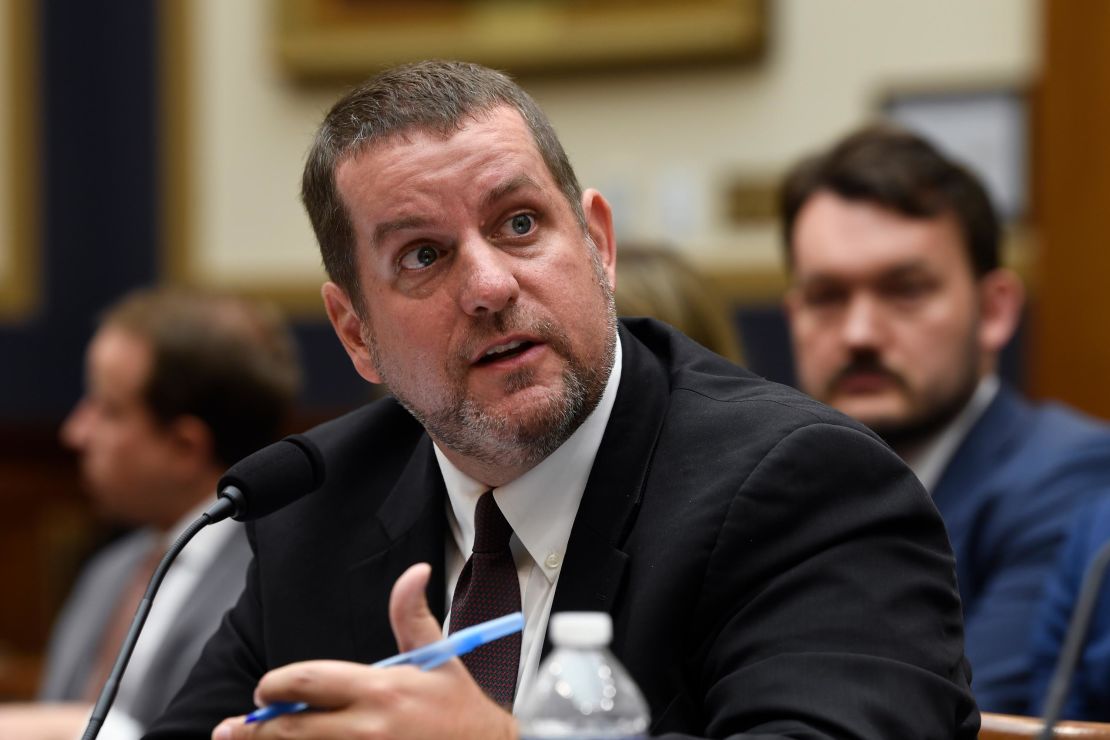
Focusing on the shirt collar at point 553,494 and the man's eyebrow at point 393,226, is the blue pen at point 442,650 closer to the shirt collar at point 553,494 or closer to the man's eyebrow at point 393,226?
the shirt collar at point 553,494

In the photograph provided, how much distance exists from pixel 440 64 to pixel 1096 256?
100.0 inches

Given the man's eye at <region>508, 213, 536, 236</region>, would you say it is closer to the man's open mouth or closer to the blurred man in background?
the man's open mouth

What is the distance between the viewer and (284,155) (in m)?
4.83

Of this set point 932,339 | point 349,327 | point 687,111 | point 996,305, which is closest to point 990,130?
point 687,111

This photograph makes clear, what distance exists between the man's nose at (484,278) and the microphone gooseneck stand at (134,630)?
330mm

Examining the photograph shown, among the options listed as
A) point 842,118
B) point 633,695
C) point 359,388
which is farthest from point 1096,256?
point 633,695

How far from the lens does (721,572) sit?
5.12 feet

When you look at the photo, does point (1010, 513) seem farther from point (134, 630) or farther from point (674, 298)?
point (134, 630)

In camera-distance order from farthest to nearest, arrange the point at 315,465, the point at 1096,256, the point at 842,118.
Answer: the point at 842,118 < the point at 1096,256 < the point at 315,465

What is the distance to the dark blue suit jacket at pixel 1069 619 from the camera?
2.38m

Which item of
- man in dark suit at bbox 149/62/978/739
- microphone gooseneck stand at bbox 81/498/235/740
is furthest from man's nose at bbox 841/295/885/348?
microphone gooseneck stand at bbox 81/498/235/740

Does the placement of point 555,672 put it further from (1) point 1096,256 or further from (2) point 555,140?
(1) point 1096,256

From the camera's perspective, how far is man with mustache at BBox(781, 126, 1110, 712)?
2.75 meters

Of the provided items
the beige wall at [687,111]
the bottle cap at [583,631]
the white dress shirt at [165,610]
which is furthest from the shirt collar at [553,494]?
the beige wall at [687,111]
